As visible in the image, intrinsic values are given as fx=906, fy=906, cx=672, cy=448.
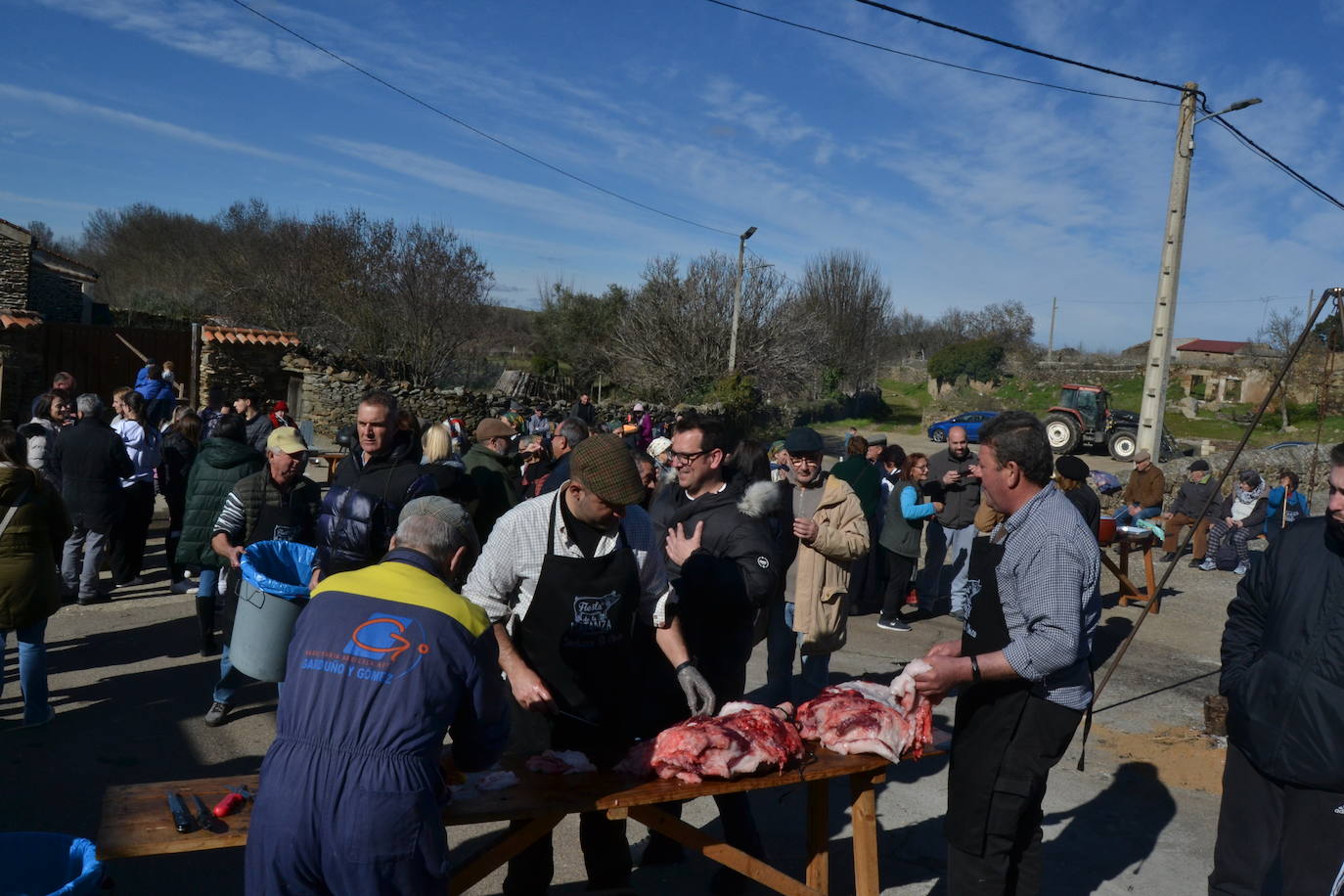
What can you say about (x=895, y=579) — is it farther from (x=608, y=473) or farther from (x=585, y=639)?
(x=608, y=473)

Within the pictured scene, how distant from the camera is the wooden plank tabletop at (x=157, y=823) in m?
2.63

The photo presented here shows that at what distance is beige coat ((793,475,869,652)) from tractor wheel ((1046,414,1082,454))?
25.1 metres

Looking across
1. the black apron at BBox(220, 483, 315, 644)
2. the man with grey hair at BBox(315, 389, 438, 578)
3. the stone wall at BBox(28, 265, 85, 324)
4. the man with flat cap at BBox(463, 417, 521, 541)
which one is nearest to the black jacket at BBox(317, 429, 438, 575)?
the man with grey hair at BBox(315, 389, 438, 578)

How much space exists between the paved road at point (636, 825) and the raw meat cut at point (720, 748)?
1.13 meters

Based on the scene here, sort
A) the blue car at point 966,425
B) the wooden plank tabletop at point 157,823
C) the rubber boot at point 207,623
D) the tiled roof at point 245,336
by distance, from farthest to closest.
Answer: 1. the blue car at point 966,425
2. the tiled roof at point 245,336
3. the rubber boot at point 207,623
4. the wooden plank tabletop at point 157,823

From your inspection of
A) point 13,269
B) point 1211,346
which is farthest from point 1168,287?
point 1211,346

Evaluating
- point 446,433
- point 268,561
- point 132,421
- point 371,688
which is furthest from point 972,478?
point 132,421

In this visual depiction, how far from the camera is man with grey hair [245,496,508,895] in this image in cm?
232

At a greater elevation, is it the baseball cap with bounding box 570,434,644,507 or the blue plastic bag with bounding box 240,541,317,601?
the baseball cap with bounding box 570,434,644,507

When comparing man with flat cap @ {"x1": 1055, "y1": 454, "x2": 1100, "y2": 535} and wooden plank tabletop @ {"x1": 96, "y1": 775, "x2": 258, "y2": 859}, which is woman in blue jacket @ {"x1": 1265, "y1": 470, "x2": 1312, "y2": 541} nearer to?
man with flat cap @ {"x1": 1055, "y1": 454, "x2": 1100, "y2": 535}

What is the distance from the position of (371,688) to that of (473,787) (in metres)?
0.95

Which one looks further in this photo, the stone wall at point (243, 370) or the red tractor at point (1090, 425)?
the red tractor at point (1090, 425)

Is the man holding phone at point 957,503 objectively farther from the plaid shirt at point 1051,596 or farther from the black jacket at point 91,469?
the black jacket at point 91,469

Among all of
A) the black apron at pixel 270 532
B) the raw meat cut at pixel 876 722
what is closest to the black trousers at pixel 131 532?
the black apron at pixel 270 532
